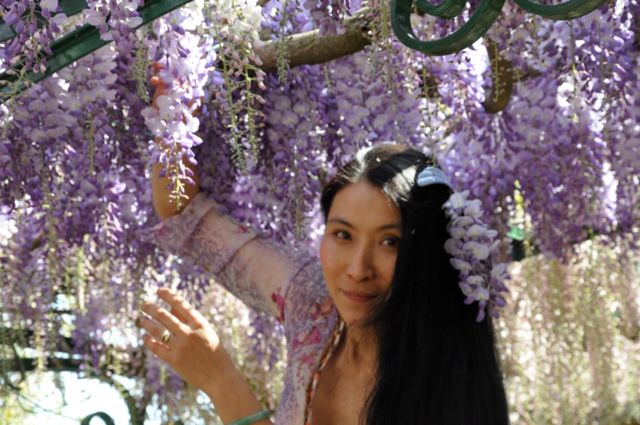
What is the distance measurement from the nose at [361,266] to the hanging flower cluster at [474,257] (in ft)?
0.45

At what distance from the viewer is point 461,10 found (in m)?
1.65

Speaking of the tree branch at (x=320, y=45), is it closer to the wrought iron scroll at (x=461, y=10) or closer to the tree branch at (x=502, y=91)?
the tree branch at (x=502, y=91)

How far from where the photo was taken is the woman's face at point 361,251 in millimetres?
2156

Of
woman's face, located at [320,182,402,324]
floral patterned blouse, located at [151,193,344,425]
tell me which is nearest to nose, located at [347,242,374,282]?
woman's face, located at [320,182,402,324]

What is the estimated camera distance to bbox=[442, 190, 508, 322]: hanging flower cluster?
2.12m

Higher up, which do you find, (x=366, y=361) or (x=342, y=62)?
(x=342, y=62)

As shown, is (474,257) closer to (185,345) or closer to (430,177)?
(430,177)

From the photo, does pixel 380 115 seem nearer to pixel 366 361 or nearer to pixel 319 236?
pixel 366 361

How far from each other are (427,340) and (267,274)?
519 millimetres

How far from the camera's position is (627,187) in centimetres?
338

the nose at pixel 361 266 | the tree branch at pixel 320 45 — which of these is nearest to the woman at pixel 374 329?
the nose at pixel 361 266

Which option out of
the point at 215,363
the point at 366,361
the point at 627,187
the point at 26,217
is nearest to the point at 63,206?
the point at 26,217

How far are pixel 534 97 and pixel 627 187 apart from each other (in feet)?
1.71

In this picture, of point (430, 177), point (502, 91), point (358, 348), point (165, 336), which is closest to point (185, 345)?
point (165, 336)
